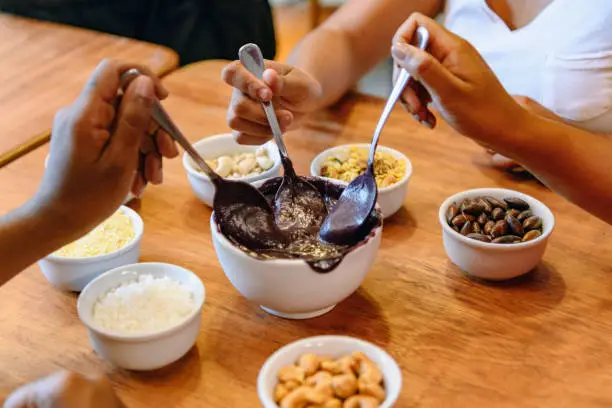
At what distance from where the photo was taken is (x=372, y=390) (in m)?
0.79

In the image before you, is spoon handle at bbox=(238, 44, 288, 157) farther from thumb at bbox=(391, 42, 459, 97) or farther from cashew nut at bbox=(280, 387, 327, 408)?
cashew nut at bbox=(280, 387, 327, 408)

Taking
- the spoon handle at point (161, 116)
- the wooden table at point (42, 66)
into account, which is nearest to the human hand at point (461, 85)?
the spoon handle at point (161, 116)

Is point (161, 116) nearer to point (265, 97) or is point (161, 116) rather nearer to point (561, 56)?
point (265, 97)

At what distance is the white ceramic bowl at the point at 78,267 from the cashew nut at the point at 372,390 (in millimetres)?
456

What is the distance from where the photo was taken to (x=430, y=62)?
99 centimetres

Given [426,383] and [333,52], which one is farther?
[333,52]

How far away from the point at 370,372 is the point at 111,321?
0.35 meters

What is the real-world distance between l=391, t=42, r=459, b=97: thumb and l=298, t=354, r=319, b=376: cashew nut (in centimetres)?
45

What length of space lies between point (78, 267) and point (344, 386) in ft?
1.53

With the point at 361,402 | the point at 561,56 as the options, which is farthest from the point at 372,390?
the point at 561,56

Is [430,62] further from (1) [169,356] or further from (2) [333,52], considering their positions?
(2) [333,52]

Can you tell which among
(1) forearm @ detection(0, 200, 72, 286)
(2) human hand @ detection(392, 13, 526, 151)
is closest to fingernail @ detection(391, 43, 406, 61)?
(2) human hand @ detection(392, 13, 526, 151)

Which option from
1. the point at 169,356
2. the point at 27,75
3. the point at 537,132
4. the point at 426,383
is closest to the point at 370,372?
the point at 426,383

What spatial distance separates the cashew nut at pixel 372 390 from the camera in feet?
2.58
